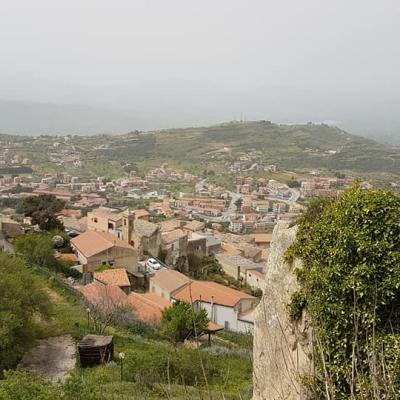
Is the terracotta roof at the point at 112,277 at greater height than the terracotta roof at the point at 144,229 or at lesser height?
lesser

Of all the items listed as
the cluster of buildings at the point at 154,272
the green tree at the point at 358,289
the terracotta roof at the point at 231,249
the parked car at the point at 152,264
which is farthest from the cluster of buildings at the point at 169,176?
the green tree at the point at 358,289

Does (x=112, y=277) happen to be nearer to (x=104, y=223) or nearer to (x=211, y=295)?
(x=211, y=295)

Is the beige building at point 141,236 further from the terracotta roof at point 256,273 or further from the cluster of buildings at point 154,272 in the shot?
the terracotta roof at point 256,273

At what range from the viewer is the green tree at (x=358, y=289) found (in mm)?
6094

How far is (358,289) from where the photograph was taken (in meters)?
6.15

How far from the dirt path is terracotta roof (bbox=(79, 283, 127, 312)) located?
3.03m

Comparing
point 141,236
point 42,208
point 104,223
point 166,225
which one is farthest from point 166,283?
point 166,225

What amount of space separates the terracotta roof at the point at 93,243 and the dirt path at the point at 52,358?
1428 centimetres

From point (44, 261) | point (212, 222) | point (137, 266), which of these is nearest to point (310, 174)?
point (212, 222)

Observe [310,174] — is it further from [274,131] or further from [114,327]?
[114,327]

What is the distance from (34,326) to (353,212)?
11240 millimetres

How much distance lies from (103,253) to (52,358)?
16.0m

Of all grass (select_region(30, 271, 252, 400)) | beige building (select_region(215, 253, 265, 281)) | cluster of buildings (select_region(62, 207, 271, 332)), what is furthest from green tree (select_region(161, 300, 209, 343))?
beige building (select_region(215, 253, 265, 281))

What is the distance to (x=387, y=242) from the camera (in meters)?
6.17
